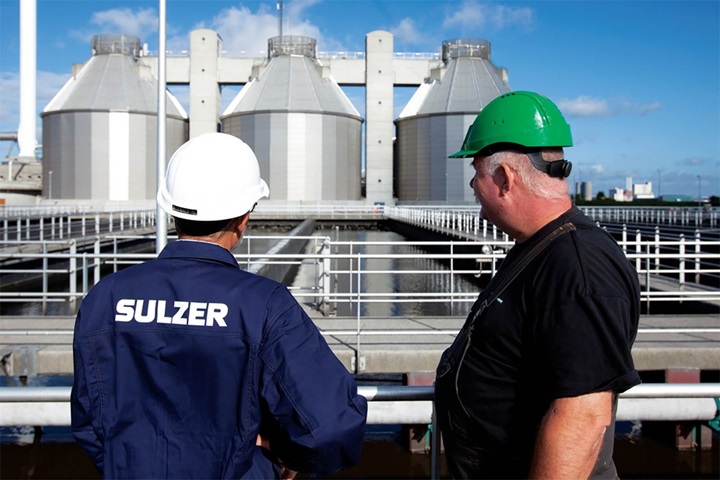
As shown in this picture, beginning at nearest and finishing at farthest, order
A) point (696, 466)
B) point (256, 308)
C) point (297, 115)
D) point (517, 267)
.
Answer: point (256, 308), point (517, 267), point (696, 466), point (297, 115)

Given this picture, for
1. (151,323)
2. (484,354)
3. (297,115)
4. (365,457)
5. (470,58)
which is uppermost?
(470,58)

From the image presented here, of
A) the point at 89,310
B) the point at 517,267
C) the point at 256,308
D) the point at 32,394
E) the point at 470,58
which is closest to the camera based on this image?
the point at 256,308

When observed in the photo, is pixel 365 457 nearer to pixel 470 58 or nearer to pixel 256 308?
pixel 256 308

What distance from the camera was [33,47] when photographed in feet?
192

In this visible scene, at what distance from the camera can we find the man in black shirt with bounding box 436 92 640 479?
176cm

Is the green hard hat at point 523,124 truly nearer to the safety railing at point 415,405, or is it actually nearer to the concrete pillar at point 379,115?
the safety railing at point 415,405

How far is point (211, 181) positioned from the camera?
1.93 metres

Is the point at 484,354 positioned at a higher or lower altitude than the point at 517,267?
lower

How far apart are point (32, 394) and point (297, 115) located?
51057 millimetres

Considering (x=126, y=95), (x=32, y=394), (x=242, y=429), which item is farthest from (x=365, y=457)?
(x=126, y=95)

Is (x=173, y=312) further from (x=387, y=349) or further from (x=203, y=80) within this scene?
(x=203, y=80)

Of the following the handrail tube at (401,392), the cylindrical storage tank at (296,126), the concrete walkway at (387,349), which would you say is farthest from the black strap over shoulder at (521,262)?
the cylindrical storage tank at (296,126)

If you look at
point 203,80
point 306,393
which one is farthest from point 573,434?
point 203,80

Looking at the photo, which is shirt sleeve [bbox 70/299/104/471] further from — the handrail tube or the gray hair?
the gray hair
